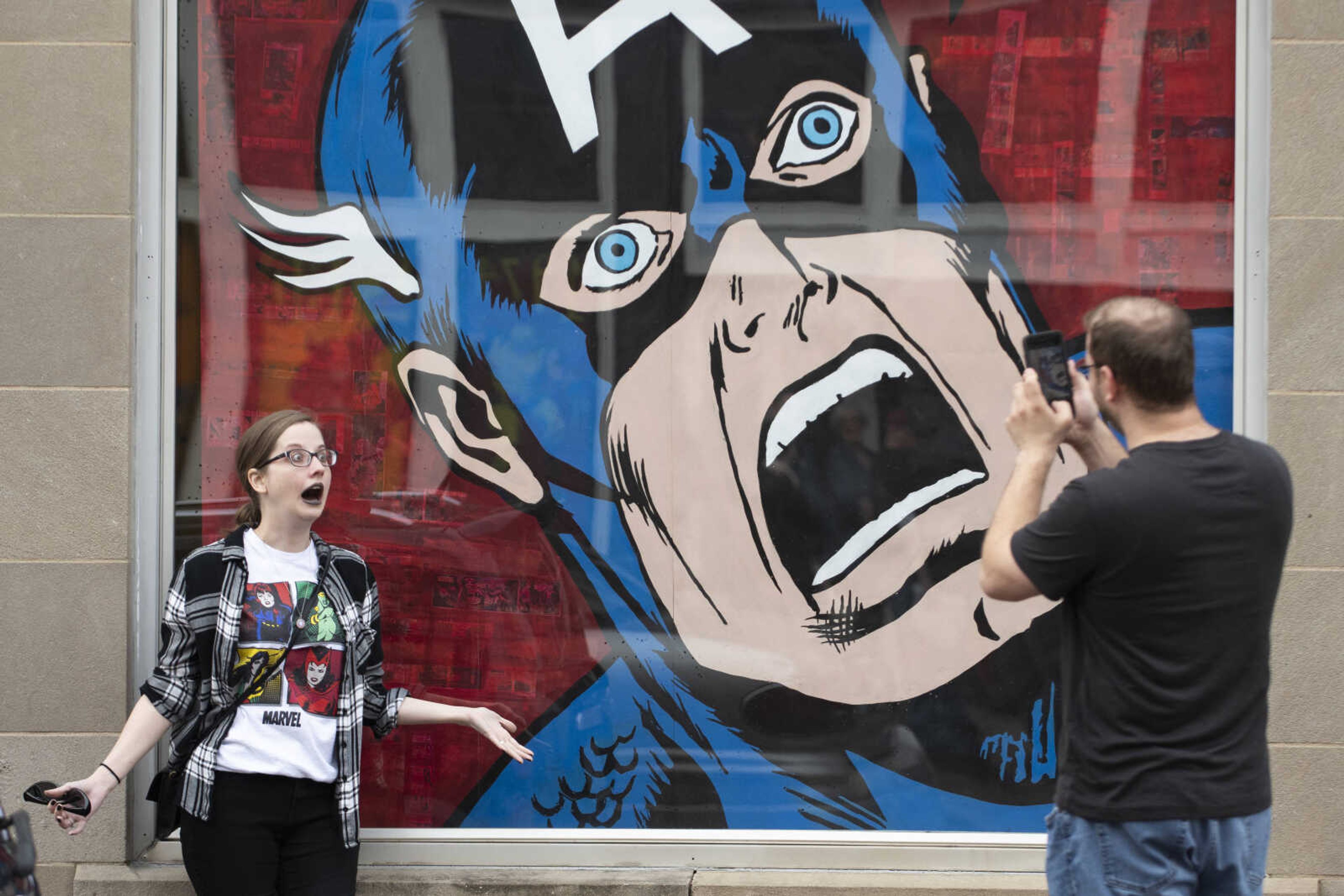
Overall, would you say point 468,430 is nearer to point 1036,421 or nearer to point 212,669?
point 212,669

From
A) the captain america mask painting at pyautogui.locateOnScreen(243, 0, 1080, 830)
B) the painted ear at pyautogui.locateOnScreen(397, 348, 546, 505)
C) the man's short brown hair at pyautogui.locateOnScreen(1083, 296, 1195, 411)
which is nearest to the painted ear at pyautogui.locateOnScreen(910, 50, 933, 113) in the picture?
the captain america mask painting at pyautogui.locateOnScreen(243, 0, 1080, 830)

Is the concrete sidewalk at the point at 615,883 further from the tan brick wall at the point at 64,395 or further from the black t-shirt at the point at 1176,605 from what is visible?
the black t-shirt at the point at 1176,605

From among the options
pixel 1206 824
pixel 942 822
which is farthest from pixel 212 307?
pixel 1206 824

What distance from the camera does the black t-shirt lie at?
7.22 feet

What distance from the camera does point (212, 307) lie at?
4.16 metres

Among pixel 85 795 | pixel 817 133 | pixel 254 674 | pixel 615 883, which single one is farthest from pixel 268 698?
pixel 817 133

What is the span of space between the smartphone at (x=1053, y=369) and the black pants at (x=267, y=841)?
2.09 m

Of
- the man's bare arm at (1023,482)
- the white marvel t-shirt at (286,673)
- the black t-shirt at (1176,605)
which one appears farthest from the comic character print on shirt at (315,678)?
the black t-shirt at (1176,605)

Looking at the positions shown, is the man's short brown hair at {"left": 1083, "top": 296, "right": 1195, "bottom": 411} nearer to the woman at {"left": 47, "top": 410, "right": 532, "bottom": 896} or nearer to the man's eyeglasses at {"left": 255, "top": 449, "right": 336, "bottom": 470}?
the woman at {"left": 47, "top": 410, "right": 532, "bottom": 896}

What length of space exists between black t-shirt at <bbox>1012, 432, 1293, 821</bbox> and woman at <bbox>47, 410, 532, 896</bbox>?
1.67 metres

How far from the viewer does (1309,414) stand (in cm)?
392

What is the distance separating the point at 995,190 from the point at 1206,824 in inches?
99.4

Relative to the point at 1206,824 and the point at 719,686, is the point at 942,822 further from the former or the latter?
the point at 1206,824

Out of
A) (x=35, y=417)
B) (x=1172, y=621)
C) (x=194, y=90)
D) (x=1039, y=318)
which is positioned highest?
(x=194, y=90)
